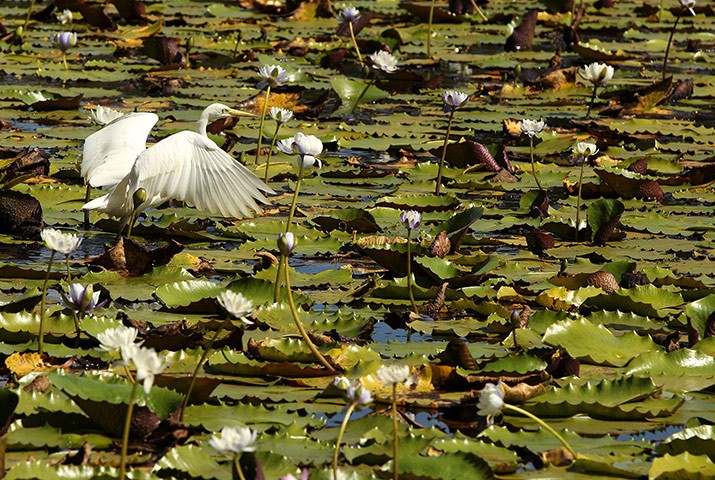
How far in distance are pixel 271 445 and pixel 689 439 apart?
98 centimetres

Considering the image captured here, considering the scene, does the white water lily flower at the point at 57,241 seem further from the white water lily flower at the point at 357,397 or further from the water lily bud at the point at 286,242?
the white water lily flower at the point at 357,397

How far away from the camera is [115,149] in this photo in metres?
4.73

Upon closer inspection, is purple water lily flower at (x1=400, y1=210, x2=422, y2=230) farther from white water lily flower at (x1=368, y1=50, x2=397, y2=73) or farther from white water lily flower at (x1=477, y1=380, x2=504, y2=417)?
white water lily flower at (x1=368, y1=50, x2=397, y2=73)

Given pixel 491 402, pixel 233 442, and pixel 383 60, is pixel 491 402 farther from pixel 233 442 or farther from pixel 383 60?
pixel 383 60

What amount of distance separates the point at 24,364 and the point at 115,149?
2.05 metres

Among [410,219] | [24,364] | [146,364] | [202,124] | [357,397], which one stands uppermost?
[146,364]

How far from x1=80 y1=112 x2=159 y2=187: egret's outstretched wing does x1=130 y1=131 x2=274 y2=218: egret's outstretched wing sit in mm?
255

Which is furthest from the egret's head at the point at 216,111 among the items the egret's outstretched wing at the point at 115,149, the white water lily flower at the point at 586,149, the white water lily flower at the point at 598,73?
the white water lily flower at the point at 598,73

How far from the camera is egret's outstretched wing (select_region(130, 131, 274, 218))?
14.3 ft

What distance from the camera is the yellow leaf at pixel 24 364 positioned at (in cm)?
282

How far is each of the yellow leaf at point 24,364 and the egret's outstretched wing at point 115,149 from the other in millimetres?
1710

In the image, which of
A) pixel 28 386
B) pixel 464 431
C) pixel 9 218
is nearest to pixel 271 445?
pixel 464 431

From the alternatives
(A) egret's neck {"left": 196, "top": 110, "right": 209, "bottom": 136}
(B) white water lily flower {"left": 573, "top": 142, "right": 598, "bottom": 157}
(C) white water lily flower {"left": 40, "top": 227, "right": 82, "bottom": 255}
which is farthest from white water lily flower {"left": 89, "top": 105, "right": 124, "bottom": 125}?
(C) white water lily flower {"left": 40, "top": 227, "right": 82, "bottom": 255}

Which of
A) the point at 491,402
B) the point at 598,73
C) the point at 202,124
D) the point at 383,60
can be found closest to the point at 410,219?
the point at 491,402
